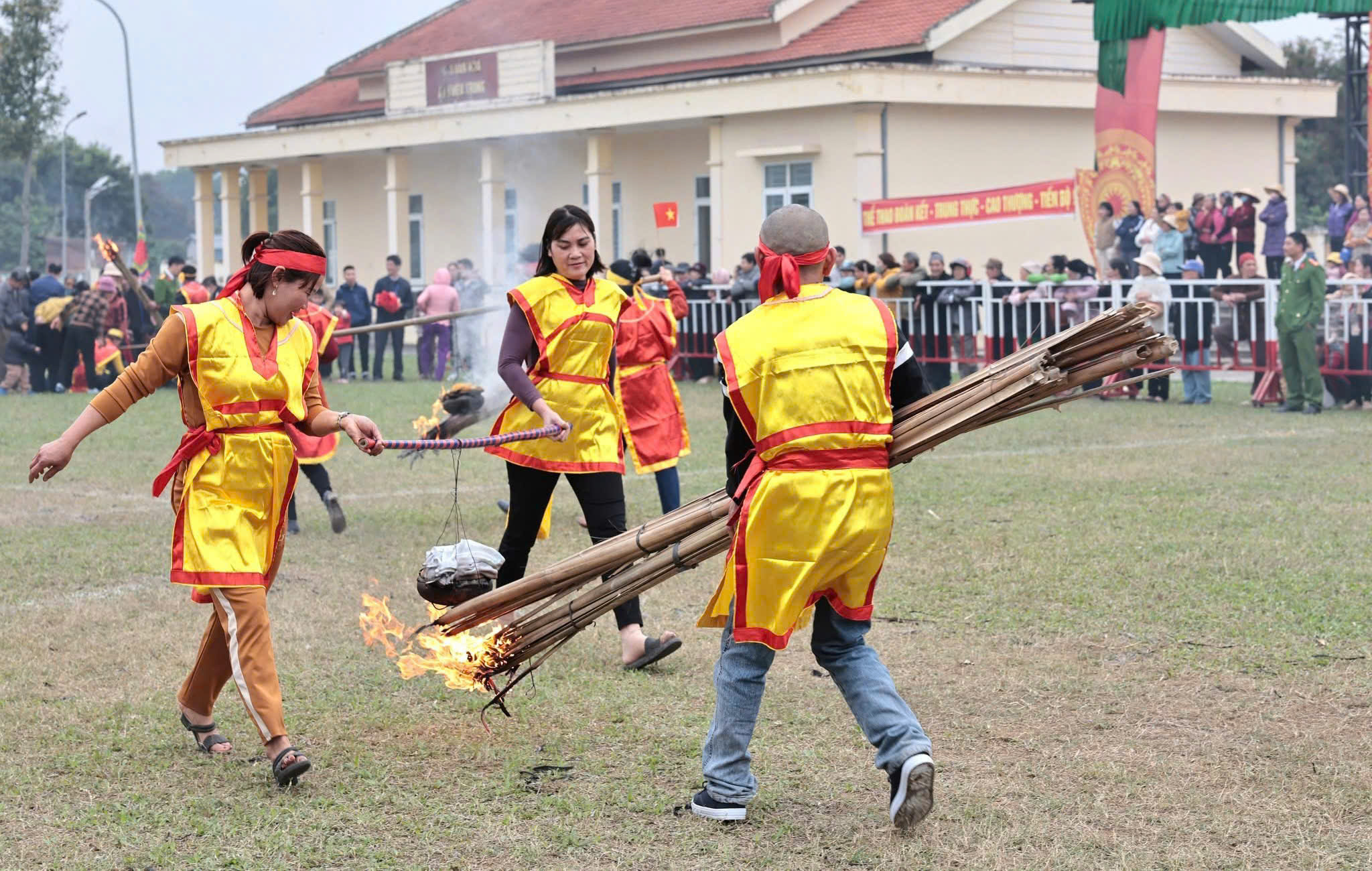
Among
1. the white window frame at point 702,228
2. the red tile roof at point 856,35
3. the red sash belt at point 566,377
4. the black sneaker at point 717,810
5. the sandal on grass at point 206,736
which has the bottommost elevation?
the black sneaker at point 717,810

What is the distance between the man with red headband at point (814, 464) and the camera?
465 cm

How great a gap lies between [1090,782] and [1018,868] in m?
0.81

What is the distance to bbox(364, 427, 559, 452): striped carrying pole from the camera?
553cm

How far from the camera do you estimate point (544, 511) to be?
6879mm

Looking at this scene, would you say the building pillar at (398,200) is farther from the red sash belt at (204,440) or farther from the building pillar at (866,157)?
the red sash belt at (204,440)

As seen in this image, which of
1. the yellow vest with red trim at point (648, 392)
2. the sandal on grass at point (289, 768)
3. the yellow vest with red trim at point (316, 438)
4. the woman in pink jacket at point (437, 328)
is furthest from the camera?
the woman in pink jacket at point (437, 328)

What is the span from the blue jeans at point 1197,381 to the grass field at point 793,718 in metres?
7.43

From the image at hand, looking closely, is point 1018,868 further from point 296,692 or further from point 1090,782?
point 296,692

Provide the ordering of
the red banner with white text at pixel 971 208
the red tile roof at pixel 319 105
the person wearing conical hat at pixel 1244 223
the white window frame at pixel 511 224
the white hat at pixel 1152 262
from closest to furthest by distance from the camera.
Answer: the white hat at pixel 1152 262, the person wearing conical hat at pixel 1244 223, the red banner with white text at pixel 971 208, the white window frame at pixel 511 224, the red tile roof at pixel 319 105

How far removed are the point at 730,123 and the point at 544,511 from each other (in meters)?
24.6

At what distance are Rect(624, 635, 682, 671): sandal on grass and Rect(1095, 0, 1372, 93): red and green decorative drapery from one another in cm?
1535

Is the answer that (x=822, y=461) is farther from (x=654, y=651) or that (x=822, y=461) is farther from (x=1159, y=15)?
(x=1159, y=15)

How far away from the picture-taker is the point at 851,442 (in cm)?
468

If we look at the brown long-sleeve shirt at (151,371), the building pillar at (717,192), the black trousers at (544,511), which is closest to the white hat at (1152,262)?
the black trousers at (544,511)
